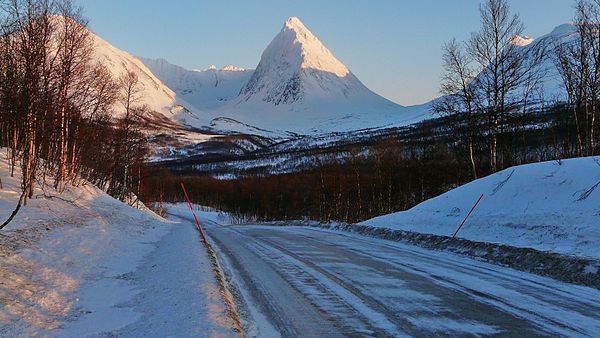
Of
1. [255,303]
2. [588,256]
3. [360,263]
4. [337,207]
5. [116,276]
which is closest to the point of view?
[255,303]

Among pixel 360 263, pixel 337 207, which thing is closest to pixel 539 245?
pixel 360 263

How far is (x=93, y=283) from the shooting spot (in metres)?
8.24

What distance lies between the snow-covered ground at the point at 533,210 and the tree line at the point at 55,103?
12699mm

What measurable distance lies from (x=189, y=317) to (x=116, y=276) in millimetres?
3928

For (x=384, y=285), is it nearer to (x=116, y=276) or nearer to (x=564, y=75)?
(x=116, y=276)

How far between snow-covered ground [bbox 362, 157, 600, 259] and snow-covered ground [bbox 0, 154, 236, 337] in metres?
8.74

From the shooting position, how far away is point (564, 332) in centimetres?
566

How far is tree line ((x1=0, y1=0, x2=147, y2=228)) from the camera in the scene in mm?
10930

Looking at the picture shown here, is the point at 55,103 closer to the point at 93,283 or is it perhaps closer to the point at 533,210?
the point at 93,283

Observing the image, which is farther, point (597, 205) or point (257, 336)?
point (597, 205)

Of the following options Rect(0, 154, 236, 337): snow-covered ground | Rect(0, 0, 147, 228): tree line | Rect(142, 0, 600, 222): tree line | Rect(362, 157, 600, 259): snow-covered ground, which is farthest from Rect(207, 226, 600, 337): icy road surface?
Rect(142, 0, 600, 222): tree line

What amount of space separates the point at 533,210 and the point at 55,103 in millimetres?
17785

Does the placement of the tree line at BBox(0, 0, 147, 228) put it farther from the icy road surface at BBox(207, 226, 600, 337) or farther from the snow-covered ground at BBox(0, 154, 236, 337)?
the icy road surface at BBox(207, 226, 600, 337)

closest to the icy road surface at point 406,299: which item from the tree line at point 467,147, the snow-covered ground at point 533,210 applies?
the snow-covered ground at point 533,210
